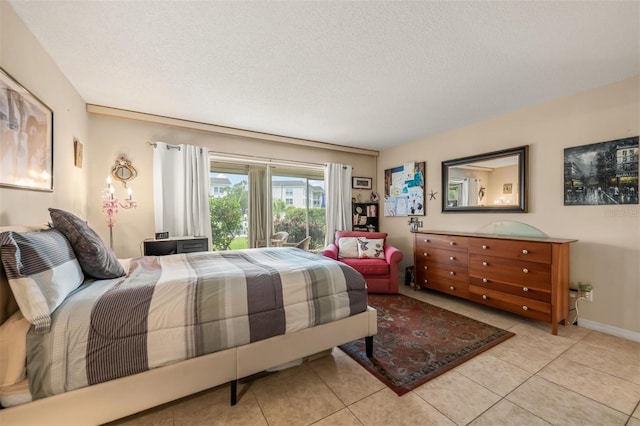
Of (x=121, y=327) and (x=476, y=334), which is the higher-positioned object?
(x=121, y=327)

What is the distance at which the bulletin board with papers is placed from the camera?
4188 millimetres

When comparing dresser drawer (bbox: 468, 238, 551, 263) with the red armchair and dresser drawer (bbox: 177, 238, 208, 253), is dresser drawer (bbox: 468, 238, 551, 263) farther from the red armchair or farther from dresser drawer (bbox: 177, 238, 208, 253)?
dresser drawer (bbox: 177, 238, 208, 253)

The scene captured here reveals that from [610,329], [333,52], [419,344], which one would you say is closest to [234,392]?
[419,344]

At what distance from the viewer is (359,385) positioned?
169 cm

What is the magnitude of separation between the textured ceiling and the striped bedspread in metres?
1.67

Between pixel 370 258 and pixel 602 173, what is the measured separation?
8.72 ft

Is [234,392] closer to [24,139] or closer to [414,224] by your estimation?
[24,139]

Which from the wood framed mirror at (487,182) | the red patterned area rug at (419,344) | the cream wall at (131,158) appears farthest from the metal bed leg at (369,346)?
the cream wall at (131,158)

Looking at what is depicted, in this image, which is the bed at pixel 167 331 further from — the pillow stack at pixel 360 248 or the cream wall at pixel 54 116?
the pillow stack at pixel 360 248

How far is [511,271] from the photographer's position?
2.64m

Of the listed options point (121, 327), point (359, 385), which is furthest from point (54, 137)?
point (359, 385)

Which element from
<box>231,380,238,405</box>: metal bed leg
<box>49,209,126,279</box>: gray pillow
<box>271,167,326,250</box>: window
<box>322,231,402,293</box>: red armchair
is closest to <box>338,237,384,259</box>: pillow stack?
<box>322,231,402,293</box>: red armchair

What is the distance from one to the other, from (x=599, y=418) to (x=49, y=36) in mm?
4292

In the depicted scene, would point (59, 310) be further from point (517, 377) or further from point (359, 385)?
point (517, 377)
